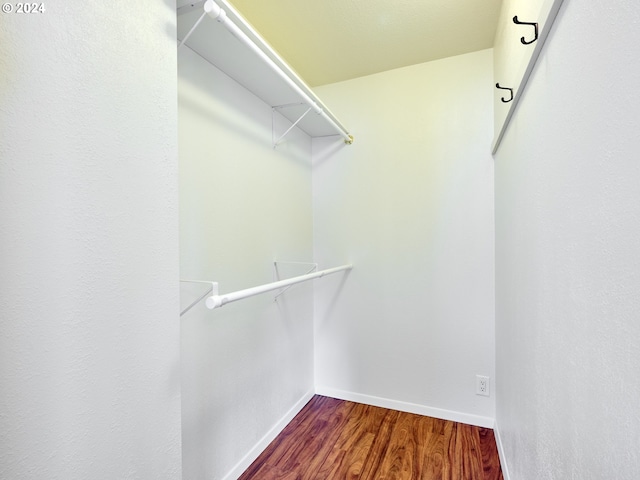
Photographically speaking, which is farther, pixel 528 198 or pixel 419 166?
pixel 419 166

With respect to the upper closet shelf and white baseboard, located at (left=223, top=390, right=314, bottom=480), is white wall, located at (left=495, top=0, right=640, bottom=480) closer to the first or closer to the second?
the upper closet shelf

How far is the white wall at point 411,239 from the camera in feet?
6.15

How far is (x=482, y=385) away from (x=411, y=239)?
1001mm

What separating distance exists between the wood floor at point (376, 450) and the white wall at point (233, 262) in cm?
13

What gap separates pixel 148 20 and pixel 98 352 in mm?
843

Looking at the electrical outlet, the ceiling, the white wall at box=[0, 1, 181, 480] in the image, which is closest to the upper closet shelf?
the white wall at box=[0, 1, 181, 480]

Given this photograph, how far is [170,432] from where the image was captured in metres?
0.85

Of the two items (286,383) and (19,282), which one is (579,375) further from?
(286,383)

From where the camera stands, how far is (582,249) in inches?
23.1

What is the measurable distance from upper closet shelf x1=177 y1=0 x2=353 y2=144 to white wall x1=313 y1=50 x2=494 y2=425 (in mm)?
398

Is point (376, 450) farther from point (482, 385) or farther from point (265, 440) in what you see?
point (482, 385)

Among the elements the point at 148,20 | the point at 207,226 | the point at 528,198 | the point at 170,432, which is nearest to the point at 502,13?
the point at 528,198

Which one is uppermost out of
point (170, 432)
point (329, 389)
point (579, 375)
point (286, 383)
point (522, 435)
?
point (579, 375)

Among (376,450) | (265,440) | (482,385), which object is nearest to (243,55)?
(265,440)
